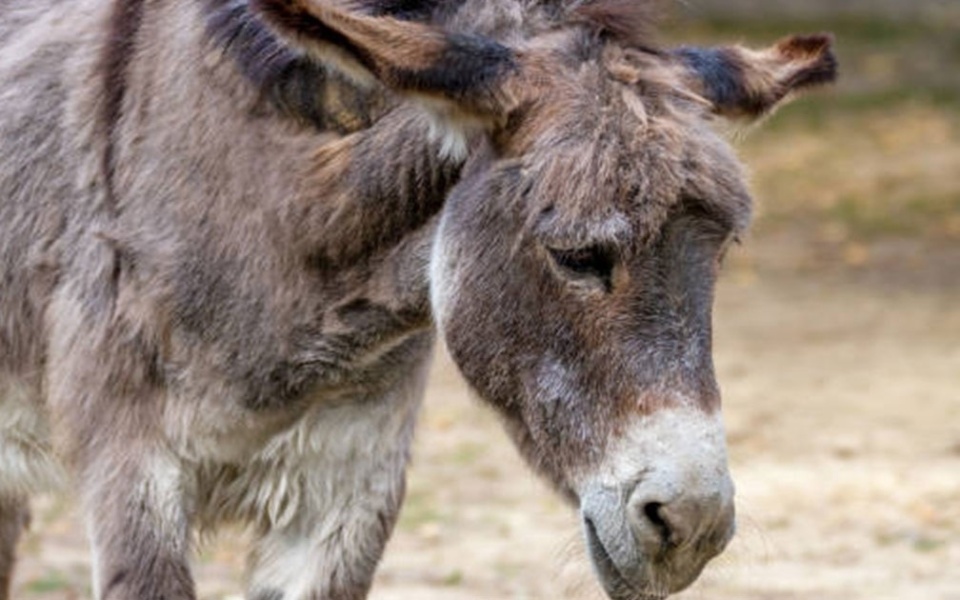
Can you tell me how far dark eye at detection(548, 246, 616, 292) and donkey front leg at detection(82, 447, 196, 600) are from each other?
1.18m

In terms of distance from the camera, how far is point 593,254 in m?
4.43

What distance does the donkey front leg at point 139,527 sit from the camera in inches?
203

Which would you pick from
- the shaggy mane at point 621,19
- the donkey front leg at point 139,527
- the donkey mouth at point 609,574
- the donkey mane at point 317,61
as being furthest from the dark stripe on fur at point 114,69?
the donkey mouth at point 609,574

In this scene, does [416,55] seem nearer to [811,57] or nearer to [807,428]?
[811,57]

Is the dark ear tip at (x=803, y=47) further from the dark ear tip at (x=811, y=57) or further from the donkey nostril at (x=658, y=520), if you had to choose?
the donkey nostril at (x=658, y=520)

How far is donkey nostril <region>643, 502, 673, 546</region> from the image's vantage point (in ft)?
14.2

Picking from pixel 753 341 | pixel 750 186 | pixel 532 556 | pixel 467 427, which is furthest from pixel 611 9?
pixel 753 341

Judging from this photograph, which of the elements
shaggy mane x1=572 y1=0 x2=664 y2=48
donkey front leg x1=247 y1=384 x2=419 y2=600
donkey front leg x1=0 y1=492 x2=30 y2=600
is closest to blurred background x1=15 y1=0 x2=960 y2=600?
shaggy mane x1=572 y1=0 x2=664 y2=48

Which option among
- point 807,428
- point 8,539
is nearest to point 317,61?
point 8,539

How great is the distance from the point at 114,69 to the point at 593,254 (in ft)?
4.77

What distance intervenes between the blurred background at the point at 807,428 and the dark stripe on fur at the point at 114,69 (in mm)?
1026

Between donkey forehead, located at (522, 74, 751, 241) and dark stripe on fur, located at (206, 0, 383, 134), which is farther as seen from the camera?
dark stripe on fur, located at (206, 0, 383, 134)

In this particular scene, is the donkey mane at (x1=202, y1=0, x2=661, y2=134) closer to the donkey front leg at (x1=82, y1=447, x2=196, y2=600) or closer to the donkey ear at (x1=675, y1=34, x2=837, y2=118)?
the donkey ear at (x1=675, y1=34, x2=837, y2=118)

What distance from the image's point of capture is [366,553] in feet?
17.9
